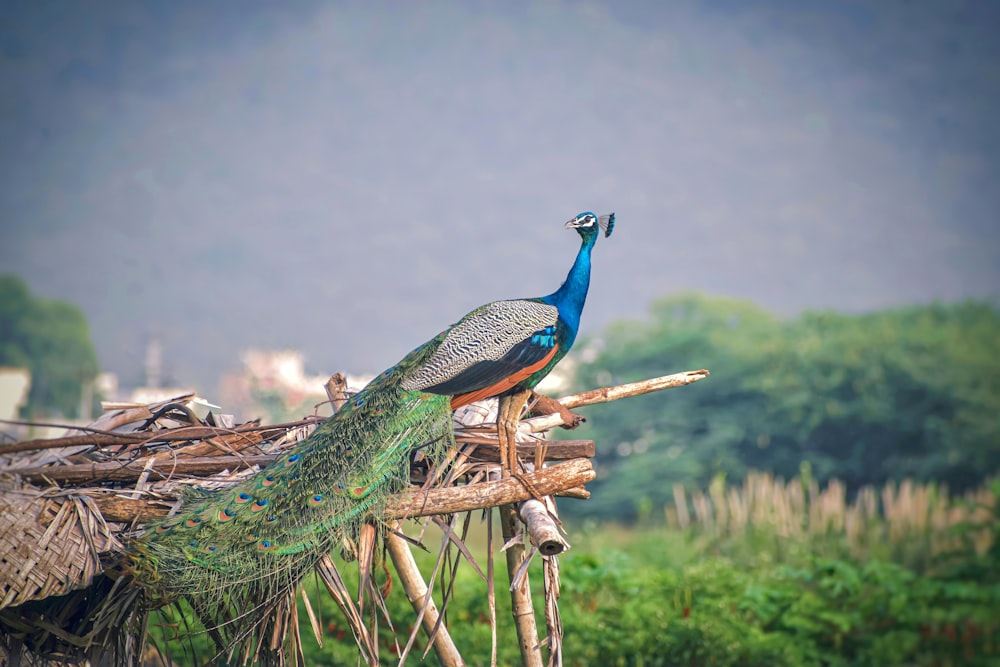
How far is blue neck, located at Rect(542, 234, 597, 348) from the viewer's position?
418 cm

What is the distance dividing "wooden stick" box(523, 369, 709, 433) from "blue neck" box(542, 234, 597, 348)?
279mm

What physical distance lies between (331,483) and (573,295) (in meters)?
1.34

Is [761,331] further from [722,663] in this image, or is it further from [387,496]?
[387,496]

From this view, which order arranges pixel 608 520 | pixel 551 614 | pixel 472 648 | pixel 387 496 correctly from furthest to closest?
pixel 608 520, pixel 472 648, pixel 551 614, pixel 387 496

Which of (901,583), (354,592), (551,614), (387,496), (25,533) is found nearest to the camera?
(25,533)

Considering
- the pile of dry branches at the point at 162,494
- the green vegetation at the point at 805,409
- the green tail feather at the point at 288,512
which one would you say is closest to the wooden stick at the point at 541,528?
the pile of dry branches at the point at 162,494

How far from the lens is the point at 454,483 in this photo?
4.14 meters

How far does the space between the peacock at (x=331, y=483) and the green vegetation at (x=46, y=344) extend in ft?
104

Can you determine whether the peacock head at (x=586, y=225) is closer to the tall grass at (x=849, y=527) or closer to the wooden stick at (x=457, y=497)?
the wooden stick at (x=457, y=497)

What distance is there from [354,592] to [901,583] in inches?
203

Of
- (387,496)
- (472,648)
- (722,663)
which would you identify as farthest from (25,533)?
(722,663)

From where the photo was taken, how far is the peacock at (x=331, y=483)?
139 inches

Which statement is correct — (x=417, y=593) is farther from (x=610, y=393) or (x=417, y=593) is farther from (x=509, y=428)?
(x=610, y=393)

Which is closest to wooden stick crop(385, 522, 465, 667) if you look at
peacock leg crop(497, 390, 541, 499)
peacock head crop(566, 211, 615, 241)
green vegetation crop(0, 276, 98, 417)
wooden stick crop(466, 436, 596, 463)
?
wooden stick crop(466, 436, 596, 463)
